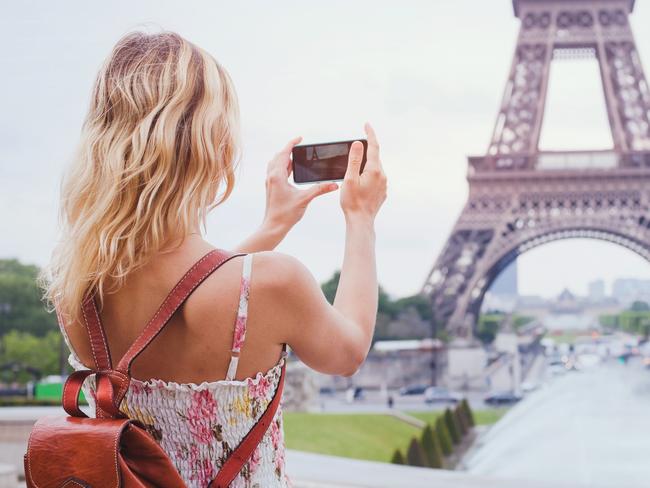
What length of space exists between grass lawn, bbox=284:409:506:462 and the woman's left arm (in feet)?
32.3

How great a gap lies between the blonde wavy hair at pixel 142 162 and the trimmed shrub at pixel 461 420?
46.6 ft

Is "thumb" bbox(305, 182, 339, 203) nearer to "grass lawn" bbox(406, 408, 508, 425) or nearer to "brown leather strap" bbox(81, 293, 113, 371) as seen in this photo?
"brown leather strap" bbox(81, 293, 113, 371)

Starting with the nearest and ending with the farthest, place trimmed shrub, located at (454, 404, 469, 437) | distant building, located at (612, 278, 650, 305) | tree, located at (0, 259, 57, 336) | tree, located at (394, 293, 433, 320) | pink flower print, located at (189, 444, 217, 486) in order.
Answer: pink flower print, located at (189, 444, 217, 486), trimmed shrub, located at (454, 404, 469, 437), distant building, located at (612, 278, 650, 305), tree, located at (0, 259, 57, 336), tree, located at (394, 293, 433, 320)

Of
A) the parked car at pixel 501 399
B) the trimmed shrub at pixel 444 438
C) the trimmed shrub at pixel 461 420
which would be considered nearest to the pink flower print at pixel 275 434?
the trimmed shrub at pixel 444 438

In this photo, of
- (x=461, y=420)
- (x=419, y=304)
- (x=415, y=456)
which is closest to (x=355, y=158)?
(x=415, y=456)

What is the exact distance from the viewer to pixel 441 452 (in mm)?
13023

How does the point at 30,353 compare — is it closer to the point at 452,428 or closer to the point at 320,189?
the point at 452,428

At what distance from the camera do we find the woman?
92 cm

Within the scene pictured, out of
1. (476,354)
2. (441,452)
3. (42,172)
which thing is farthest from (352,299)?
(476,354)

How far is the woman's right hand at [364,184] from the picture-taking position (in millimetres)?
1044

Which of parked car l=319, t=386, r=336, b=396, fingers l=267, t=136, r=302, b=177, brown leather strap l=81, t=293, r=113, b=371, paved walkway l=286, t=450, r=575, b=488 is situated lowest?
paved walkway l=286, t=450, r=575, b=488

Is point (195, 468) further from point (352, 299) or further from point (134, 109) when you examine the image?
point (134, 109)

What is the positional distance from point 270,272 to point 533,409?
16076 mm

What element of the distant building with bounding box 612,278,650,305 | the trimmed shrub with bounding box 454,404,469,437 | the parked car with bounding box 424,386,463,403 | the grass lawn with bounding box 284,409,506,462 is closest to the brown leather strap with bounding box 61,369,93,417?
the grass lawn with bounding box 284,409,506,462
